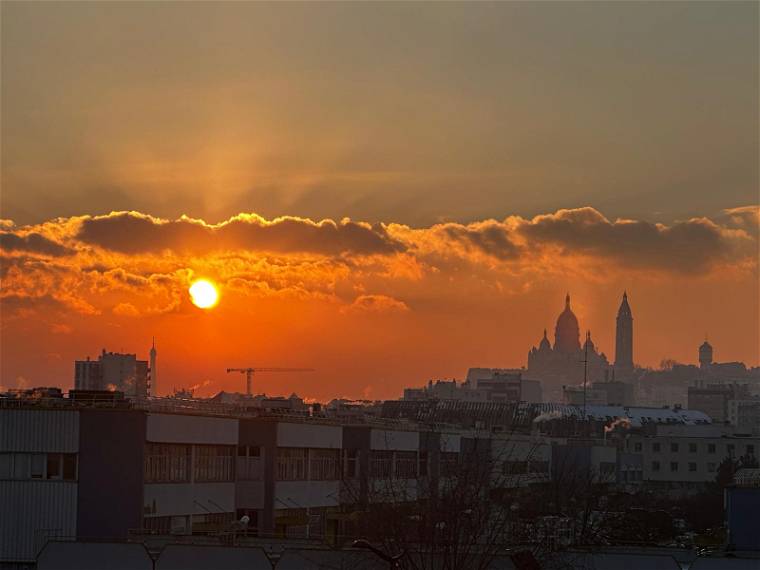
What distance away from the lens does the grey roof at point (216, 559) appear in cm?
4875

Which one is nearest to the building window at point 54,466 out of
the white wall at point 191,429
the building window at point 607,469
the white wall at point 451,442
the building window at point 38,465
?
the building window at point 38,465

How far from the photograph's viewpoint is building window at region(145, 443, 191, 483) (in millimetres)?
66750

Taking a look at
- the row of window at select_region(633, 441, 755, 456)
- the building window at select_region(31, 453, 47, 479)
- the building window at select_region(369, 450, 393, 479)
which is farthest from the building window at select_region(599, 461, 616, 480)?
the building window at select_region(31, 453, 47, 479)

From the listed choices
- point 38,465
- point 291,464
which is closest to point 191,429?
point 38,465

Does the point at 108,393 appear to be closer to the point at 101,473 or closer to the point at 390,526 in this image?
the point at 101,473

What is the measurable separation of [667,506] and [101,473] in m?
81.7

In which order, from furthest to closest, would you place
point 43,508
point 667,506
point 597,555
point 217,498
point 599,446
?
point 599,446 < point 667,506 < point 217,498 < point 43,508 < point 597,555

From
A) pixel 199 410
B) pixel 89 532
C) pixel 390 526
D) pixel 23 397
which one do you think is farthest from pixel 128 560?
pixel 199 410

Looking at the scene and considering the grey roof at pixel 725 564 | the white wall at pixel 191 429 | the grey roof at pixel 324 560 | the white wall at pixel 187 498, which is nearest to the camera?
the grey roof at pixel 725 564

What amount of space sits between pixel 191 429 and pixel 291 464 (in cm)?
1329

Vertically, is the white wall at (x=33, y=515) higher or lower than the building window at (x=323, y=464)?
lower

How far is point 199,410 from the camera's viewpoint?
2985 inches

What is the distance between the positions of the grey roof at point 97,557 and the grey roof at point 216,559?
2.37ft

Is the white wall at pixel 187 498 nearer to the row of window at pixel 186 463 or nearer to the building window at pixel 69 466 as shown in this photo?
the row of window at pixel 186 463
